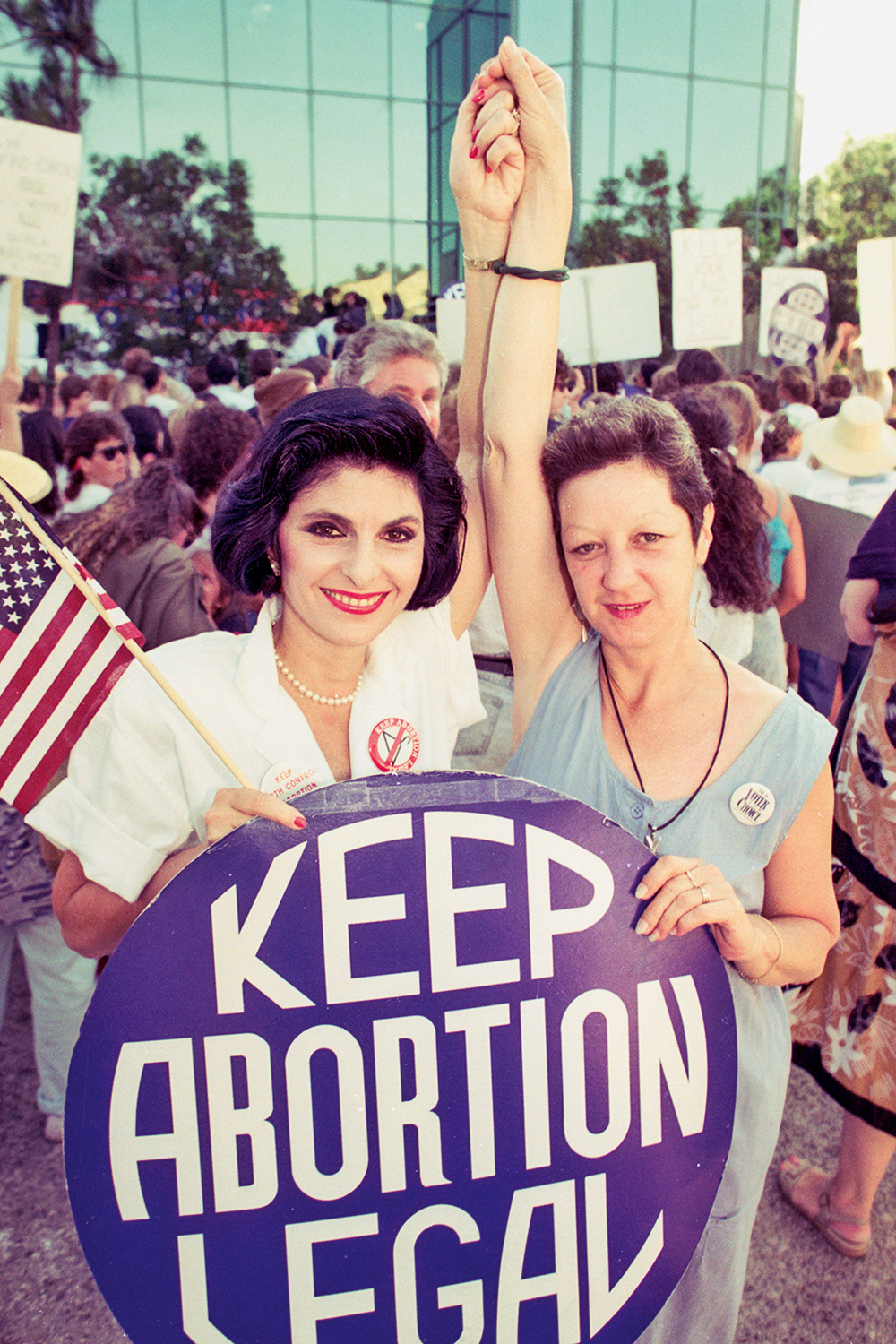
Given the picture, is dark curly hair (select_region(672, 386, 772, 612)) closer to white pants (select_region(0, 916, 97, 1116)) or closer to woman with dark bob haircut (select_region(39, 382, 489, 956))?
woman with dark bob haircut (select_region(39, 382, 489, 956))

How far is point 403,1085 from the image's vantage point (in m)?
1.20

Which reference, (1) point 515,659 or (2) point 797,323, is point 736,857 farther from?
(2) point 797,323

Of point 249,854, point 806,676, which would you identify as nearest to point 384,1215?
point 249,854

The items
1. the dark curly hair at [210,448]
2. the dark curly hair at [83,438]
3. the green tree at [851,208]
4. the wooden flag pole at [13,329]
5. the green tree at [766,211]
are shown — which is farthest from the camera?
the green tree at [766,211]

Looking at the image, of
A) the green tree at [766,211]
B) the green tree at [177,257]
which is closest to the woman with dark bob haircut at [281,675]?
the green tree at [177,257]

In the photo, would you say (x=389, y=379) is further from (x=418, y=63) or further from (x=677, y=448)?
(x=418, y=63)

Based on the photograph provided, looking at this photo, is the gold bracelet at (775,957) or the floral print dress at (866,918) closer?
the gold bracelet at (775,957)

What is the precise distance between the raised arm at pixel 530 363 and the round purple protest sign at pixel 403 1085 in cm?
54

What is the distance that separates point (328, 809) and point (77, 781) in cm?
41

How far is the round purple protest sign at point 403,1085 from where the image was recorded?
114cm

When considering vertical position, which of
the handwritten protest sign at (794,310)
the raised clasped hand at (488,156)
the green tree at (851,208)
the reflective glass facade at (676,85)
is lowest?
the raised clasped hand at (488,156)

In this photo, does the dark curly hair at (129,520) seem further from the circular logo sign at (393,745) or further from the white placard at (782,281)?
the white placard at (782,281)

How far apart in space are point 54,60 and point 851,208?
16114mm

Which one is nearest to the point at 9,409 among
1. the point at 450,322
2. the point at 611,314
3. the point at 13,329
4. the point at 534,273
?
the point at 13,329
